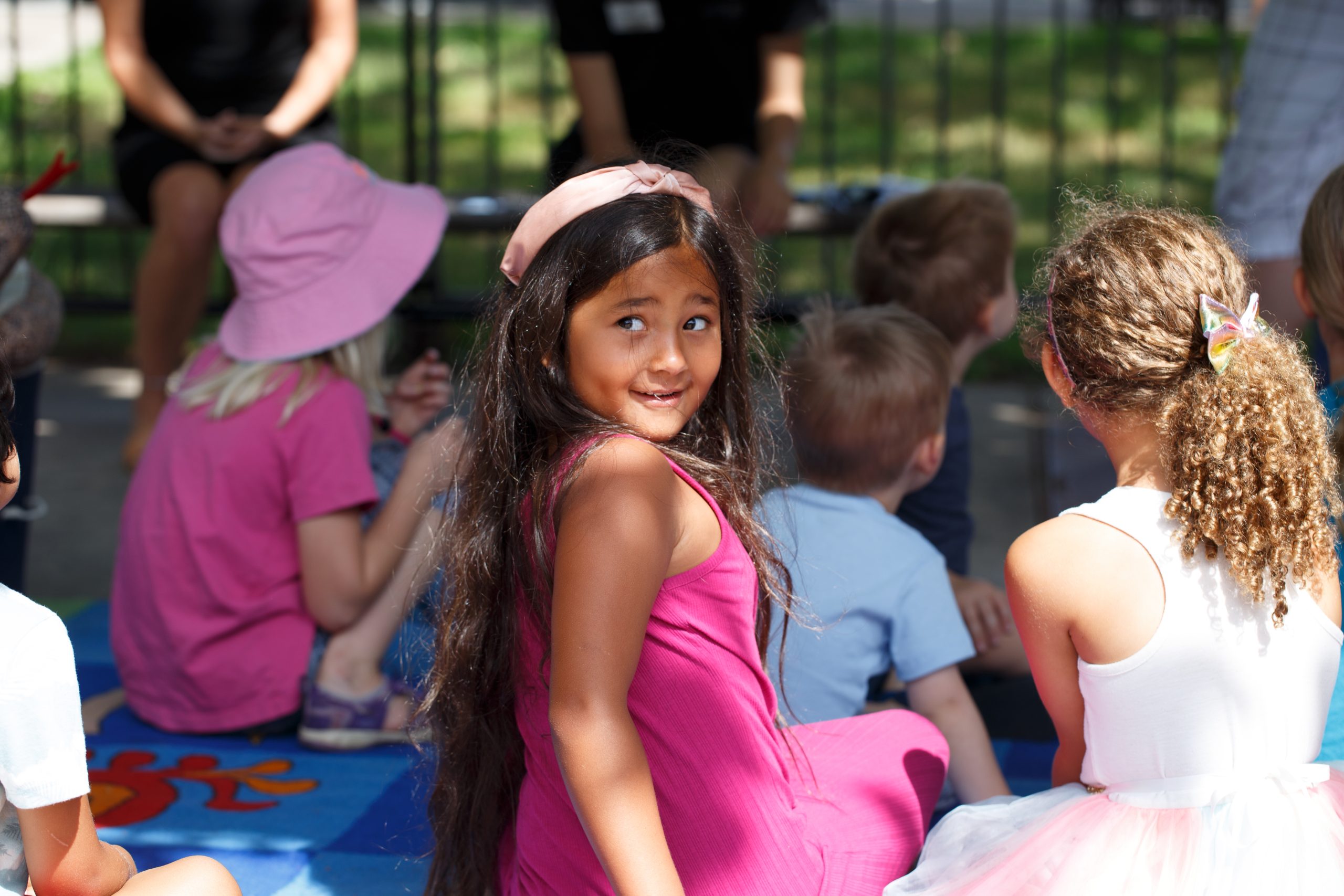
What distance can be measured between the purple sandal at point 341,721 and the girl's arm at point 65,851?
1102mm

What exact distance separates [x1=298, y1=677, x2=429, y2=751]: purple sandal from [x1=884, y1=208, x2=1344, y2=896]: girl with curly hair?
4.32 feet

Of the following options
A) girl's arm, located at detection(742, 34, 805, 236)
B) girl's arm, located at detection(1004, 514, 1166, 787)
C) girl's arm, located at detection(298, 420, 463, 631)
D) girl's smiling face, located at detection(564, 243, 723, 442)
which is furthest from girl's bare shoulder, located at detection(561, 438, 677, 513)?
girl's arm, located at detection(742, 34, 805, 236)

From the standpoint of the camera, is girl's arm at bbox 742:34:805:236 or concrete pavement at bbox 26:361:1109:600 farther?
girl's arm at bbox 742:34:805:236

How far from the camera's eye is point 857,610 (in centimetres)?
233

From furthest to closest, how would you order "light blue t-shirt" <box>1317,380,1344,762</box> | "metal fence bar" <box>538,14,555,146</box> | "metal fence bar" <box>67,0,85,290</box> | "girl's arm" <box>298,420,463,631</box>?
"metal fence bar" <box>538,14,555,146</box>, "metal fence bar" <box>67,0,85,290</box>, "girl's arm" <box>298,420,463,631</box>, "light blue t-shirt" <box>1317,380,1344,762</box>

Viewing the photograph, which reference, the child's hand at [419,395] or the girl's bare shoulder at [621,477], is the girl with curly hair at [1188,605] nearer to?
the girl's bare shoulder at [621,477]

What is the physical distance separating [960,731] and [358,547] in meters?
1.19

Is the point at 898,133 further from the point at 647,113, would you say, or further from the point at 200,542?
the point at 200,542

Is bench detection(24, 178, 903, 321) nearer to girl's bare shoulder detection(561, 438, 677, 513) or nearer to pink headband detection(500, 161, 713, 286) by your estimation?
pink headband detection(500, 161, 713, 286)

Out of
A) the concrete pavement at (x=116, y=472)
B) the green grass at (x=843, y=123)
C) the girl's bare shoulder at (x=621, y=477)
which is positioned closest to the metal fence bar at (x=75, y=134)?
the green grass at (x=843, y=123)

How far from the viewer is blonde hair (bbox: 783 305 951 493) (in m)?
2.45

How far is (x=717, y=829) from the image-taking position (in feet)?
5.83

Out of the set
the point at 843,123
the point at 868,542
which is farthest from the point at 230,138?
the point at 843,123

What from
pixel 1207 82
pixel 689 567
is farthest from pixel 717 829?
pixel 1207 82
